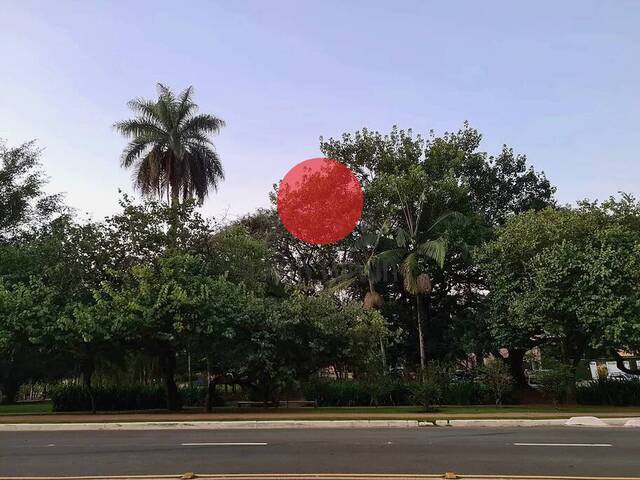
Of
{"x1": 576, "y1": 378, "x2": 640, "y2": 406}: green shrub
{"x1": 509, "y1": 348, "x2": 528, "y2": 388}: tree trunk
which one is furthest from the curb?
{"x1": 509, "y1": 348, "x2": 528, "y2": 388}: tree trunk

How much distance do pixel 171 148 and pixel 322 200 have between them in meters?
8.86

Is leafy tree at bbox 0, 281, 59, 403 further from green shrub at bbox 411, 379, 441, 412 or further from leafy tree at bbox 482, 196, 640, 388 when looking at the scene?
leafy tree at bbox 482, 196, 640, 388

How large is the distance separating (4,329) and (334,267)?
64.8 feet

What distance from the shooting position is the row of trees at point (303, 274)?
74.7ft

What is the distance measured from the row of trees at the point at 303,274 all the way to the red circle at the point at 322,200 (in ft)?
2.76

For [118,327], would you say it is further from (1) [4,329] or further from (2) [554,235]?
(2) [554,235]

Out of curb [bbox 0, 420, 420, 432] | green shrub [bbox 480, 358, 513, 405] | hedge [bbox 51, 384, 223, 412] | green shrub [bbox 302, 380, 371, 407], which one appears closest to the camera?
curb [bbox 0, 420, 420, 432]

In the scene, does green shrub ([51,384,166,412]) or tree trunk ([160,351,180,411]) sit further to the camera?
green shrub ([51,384,166,412])

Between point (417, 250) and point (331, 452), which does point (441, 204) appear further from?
point (331, 452)

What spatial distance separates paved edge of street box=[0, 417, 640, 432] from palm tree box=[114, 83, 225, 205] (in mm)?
16624

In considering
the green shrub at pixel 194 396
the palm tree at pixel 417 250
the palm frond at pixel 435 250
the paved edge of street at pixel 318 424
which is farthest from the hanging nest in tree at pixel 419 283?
the paved edge of street at pixel 318 424

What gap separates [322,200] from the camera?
35.3 m

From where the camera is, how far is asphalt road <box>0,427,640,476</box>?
9312 mm

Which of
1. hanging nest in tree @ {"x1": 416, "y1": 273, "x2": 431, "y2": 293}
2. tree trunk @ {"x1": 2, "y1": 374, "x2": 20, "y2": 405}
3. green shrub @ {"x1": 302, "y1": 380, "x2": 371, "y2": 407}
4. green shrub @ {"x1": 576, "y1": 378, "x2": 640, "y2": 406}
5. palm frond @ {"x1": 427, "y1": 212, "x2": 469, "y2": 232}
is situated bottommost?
green shrub @ {"x1": 576, "y1": 378, "x2": 640, "y2": 406}
